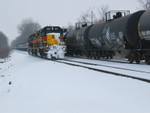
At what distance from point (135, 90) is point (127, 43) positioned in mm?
9908

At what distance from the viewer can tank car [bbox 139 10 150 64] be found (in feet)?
48.4

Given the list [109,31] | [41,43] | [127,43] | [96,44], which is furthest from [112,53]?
[41,43]

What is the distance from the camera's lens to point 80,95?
7.93m

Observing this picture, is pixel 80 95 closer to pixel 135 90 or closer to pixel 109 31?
pixel 135 90

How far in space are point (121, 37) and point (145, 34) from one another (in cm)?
296

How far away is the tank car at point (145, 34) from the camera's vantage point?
48.4ft

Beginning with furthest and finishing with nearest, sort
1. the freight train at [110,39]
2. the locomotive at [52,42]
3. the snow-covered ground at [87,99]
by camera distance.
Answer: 1. the locomotive at [52,42]
2. the freight train at [110,39]
3. the snow-covered ground at [87,99]

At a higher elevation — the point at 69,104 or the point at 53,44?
the point at 53,44

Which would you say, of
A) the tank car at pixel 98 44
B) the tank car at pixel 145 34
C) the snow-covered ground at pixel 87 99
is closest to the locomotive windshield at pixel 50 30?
the tank car at pixel 98 44

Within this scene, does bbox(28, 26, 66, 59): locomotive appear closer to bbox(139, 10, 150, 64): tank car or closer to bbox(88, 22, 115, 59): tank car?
bbox(88, 22, 115, 59): tank car

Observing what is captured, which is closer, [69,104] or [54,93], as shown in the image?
[69,104]

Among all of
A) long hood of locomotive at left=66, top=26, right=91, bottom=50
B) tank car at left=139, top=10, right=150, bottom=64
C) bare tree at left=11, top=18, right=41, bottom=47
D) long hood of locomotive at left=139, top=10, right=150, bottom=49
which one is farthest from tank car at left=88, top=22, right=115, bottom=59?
bare tree at left=11, top=18, right=41, bottom=47

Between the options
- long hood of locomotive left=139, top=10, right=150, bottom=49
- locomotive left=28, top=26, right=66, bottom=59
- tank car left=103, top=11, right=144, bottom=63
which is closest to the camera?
long hood of locomotive left=139, top=10, right=150, bottom=49

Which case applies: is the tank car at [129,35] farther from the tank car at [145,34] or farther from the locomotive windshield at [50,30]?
the locomotive windshield at [50,30]
